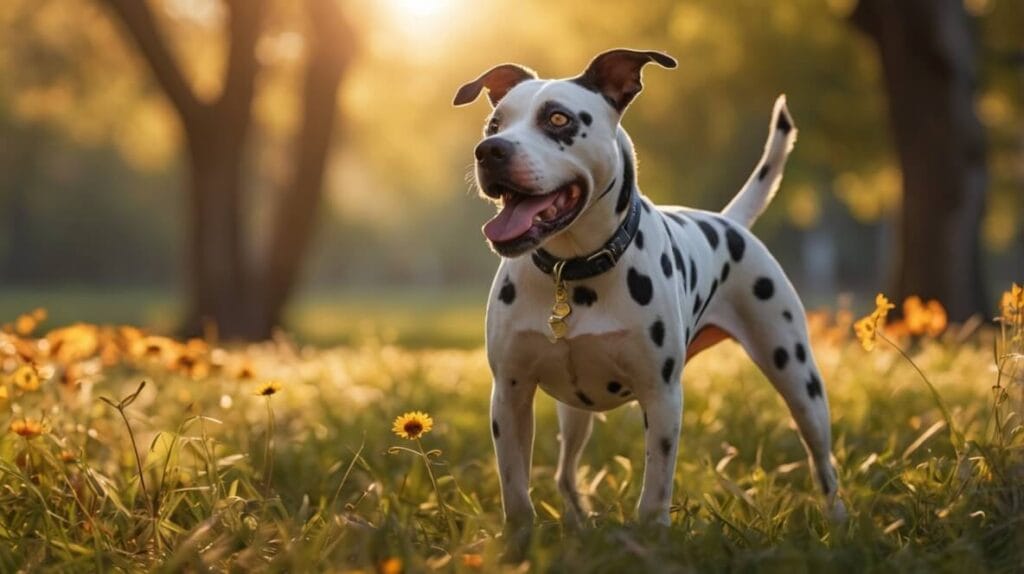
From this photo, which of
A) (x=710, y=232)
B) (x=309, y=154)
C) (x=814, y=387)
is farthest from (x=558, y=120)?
(x=309, y=154)

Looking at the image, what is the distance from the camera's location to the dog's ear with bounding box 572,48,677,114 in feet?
13.6

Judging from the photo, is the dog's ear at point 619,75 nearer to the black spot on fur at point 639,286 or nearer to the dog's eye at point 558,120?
the dog's eye at point 558,120

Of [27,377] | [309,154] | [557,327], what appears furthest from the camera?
[309,154]

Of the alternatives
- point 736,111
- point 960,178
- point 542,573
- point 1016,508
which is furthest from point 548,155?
point 736,111

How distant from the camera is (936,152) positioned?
41.2 feet

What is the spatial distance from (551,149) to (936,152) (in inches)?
388

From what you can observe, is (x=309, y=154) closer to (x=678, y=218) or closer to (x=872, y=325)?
(x=678, y=218)

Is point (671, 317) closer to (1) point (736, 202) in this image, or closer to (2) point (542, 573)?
(2) point (542, 573)

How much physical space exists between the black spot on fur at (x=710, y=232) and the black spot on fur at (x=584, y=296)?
3.44ft

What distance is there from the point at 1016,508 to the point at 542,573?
68.4 inches

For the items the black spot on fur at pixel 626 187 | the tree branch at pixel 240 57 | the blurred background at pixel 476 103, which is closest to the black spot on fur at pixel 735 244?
the black spot on fur at pixel 626 187

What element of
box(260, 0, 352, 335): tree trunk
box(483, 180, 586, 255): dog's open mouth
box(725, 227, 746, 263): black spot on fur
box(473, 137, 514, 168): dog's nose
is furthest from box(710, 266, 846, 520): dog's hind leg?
box(260, 0, 352, 335): tree trunk

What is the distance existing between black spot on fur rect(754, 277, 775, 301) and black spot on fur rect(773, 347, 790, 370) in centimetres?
24

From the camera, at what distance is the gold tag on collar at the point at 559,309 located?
4.00 m
